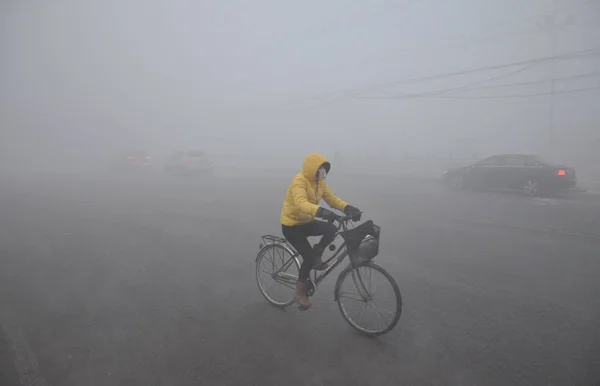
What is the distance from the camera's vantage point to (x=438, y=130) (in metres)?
44.7

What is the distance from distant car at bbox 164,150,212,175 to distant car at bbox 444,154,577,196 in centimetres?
1587

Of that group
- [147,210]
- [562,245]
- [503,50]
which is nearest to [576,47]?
[503,50]

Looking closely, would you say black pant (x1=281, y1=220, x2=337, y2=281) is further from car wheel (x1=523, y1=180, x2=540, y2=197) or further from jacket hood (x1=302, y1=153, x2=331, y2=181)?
car wheel (x1=523, y1=180, x2=540, y2=197)

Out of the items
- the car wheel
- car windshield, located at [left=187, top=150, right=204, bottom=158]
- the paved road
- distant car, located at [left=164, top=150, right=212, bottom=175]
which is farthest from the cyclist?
car windshield, located at [left=187, top=150, right=204, bottom=158]

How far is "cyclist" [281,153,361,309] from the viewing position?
12.2 feet

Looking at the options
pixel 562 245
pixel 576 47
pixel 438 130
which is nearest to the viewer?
pixel 562 245

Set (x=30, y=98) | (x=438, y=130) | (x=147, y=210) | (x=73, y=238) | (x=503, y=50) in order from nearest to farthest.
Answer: (x=73, y=238)
(x=147, y=210)
(x=438, y=130)
(x=503, y=50)
(x=30, y=98)

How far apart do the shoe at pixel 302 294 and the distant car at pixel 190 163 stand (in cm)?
2058

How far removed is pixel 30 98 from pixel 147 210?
205ft

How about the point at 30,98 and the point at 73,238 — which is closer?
the point at 73,238

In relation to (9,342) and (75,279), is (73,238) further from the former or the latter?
(9,342)

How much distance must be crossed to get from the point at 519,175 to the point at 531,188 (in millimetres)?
636

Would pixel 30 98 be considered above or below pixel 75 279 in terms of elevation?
above

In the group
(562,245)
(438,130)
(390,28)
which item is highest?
(390,28)
